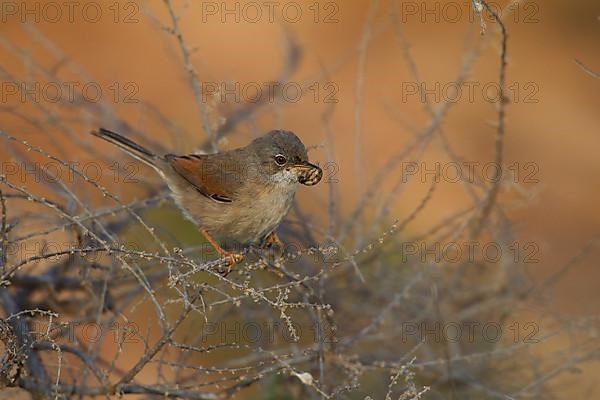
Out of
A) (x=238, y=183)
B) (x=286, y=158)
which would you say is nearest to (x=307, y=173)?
(x=286, y=158)

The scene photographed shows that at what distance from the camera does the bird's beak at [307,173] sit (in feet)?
17.2

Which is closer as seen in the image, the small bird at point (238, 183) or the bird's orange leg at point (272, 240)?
the small bird at point (238, 183)

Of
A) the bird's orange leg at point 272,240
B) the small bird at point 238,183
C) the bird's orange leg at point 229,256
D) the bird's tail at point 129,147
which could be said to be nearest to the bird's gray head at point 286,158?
the small bird at point 238,183

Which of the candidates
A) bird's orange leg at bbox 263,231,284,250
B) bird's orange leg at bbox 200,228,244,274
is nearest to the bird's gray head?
bird's orange leg at bbox 263,231,284,250

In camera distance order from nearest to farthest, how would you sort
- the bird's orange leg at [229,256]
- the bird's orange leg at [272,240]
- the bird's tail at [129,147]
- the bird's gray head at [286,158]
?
the bird's orange leg at [229,256] < the bird's gray head at [286,158] < the bird's orange leg at [272,240] < the bird's tail at [129,147]

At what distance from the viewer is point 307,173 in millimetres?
5320

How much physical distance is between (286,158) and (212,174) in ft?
1.84

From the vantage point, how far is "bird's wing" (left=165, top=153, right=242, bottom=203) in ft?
18.5

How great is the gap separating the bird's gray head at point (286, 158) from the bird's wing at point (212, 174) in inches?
10.4

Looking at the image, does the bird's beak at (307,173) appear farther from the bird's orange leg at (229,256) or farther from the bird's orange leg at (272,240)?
the bird's orange leg at (229,256)

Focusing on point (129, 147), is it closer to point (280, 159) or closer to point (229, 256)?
point (280, 159)

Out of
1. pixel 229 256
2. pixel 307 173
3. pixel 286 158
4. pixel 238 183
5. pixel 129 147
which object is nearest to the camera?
pixel 229 256

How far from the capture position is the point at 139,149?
19.4 feet

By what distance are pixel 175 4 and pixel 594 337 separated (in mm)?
9118
